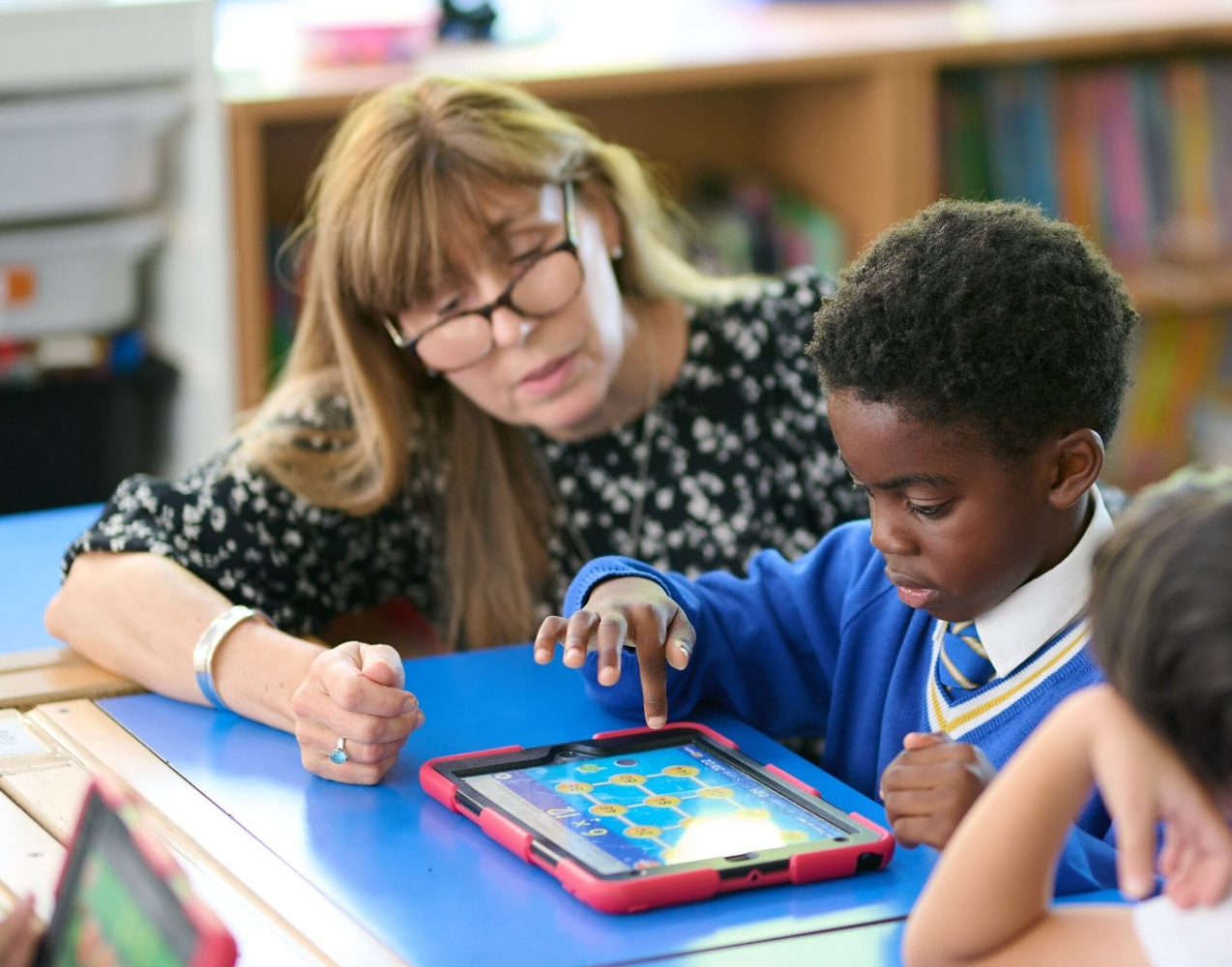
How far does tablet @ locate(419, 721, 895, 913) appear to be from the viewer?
1034mm

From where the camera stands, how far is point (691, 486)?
5.99 ft

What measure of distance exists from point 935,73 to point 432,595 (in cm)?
171

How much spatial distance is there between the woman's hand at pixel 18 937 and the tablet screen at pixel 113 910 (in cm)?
1

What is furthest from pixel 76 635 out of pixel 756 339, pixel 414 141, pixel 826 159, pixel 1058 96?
pixel 1058 96

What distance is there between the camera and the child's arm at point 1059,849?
811 millimetres

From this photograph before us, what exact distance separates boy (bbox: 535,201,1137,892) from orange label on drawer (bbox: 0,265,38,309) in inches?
66.3

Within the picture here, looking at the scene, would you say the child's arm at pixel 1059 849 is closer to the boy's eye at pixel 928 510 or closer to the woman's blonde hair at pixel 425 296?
the boy's eye at pixel 928 510

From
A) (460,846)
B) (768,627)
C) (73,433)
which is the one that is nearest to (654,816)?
(460,846)

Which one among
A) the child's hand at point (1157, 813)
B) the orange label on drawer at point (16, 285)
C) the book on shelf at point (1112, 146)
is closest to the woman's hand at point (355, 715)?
the child's hand at point (1157, 813)

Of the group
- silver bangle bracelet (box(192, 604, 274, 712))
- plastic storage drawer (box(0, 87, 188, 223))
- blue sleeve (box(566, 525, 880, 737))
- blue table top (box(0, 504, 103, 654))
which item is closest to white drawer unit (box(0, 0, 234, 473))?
plastic storage drawer (box(0, 87, 188, 223))

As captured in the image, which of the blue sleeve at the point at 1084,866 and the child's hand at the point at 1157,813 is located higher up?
the child's hand at the point at 1157,813

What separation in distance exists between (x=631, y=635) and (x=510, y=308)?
418 millimetres

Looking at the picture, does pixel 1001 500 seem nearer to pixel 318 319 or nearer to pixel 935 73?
pixel 318 319

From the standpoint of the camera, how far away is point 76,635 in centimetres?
151
